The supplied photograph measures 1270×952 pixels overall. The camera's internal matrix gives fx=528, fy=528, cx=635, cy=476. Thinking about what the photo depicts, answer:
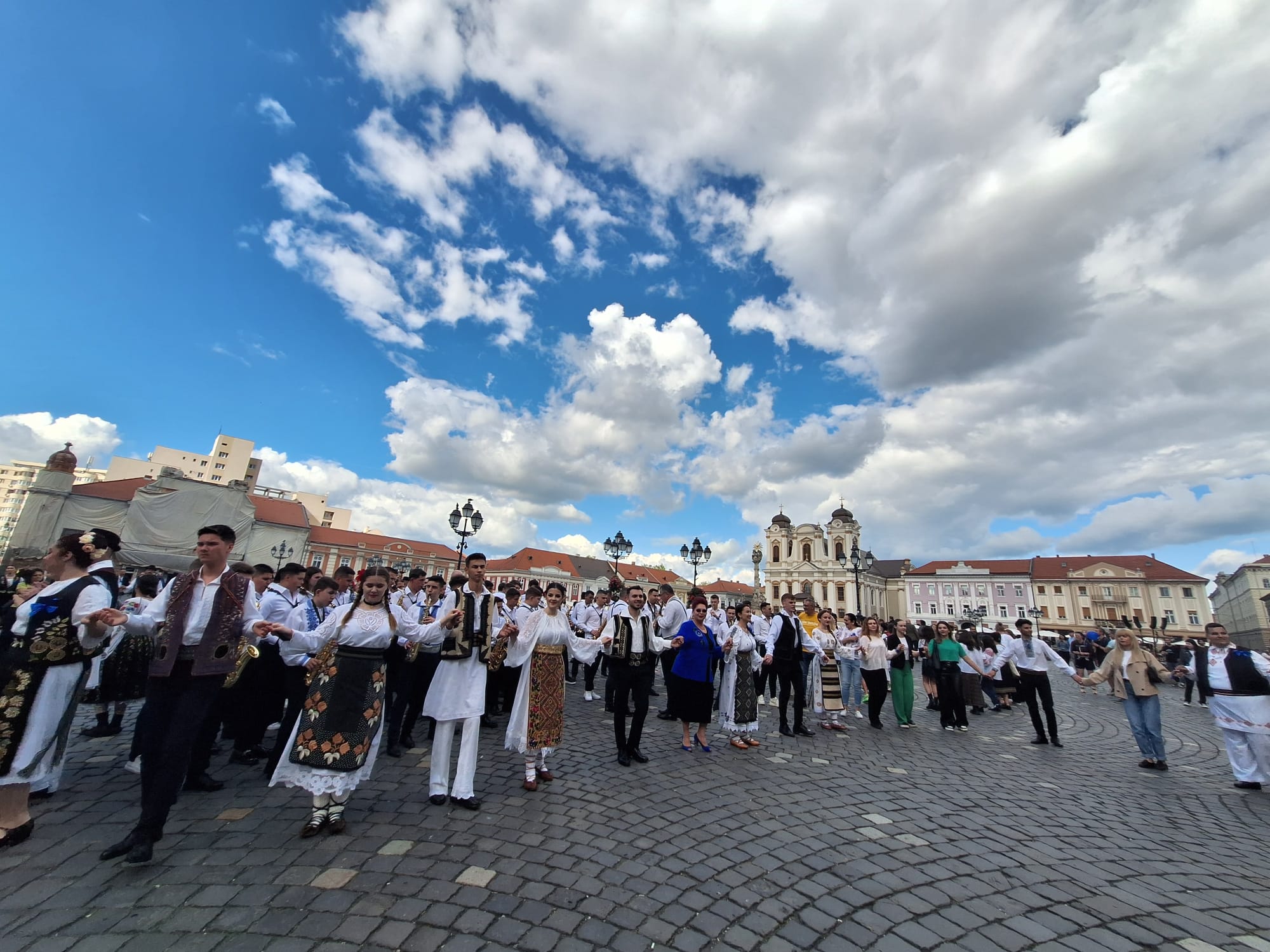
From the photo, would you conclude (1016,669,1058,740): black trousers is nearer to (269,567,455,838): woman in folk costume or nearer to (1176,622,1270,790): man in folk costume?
(1176,622,1270,790): man in folk costume

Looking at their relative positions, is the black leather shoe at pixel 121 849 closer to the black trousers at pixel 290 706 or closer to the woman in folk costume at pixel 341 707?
the woman in folk costume at pixel 341 707

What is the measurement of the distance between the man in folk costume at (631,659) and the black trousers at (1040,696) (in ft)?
23.2

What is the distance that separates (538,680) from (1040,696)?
9.27 m

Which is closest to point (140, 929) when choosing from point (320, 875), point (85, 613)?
point (320, 875)

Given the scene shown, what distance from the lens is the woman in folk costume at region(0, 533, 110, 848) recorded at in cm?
381

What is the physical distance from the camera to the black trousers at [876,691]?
33.7ft

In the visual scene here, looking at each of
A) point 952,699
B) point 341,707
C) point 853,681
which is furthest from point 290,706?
point 952,699

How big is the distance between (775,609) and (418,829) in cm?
671

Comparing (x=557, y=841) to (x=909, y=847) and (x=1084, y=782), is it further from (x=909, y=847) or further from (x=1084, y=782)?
(x=1084, y=782)

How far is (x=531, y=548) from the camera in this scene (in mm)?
94812

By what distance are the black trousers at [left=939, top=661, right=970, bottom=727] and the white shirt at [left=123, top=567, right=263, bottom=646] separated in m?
11.7

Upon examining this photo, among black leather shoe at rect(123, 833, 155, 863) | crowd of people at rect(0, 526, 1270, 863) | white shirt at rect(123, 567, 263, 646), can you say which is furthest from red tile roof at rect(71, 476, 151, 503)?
black leather shoe at rect(123, 833, 155, 863)

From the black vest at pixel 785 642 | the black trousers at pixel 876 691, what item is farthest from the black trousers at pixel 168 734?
the black trousers at pixel 876 691

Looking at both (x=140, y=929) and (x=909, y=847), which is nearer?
(x=140, y=929)
